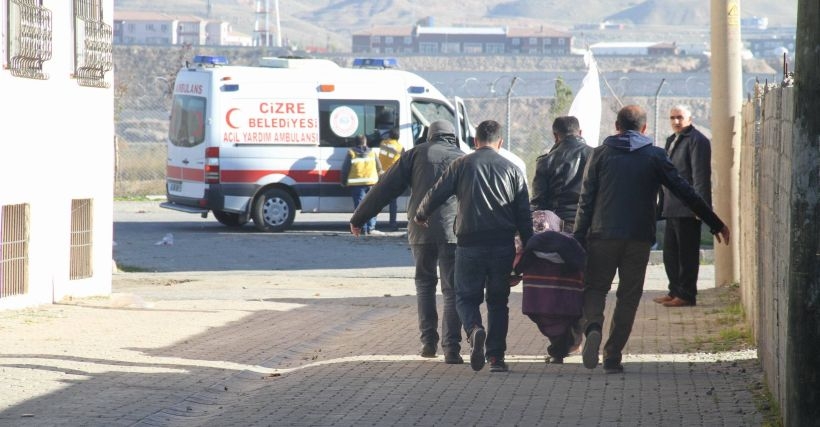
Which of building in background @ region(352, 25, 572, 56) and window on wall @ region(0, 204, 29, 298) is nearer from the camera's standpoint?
window on wall @ region(0, 204, 29, 298)

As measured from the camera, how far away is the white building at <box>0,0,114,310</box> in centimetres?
1209

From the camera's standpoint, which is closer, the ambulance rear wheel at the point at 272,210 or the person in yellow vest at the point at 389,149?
the ambulance rear wheel at the point at 272,210

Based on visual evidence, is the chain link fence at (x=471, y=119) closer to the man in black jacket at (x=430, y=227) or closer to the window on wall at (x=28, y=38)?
the window on wall at (x=28, y=38)

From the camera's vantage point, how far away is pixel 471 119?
68.7 meters

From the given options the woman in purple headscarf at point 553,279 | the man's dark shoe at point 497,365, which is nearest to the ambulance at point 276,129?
the woman in purple headscarf at point 553,279

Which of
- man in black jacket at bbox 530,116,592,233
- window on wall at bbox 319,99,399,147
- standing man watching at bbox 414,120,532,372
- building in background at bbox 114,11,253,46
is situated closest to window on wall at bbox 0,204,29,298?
standing man watching at bbox 414,120,532,372

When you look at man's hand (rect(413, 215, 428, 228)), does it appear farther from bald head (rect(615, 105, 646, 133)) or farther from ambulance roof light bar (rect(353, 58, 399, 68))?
ambulance roof light bar (rect(353, 58, 399, 68))

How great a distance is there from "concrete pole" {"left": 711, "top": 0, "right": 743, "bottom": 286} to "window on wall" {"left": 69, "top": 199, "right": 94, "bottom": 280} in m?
6.47

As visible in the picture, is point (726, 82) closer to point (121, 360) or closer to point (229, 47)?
point (121, 360)

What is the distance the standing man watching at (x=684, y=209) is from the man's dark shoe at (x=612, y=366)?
3.62 m

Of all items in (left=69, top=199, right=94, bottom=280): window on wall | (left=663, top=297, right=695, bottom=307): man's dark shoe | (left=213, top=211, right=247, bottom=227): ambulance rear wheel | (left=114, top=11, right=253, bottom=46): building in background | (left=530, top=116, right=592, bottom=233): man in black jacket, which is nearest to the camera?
(left=530, top=116, right=592, bottom=233): man in black jacket

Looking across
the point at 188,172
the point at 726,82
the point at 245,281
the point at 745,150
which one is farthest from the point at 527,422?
the point at 188,172

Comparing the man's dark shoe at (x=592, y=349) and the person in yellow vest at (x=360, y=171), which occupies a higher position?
the person in yellow vest at (x=360, y=171)

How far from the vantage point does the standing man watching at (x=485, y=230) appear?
9016 millimetres
